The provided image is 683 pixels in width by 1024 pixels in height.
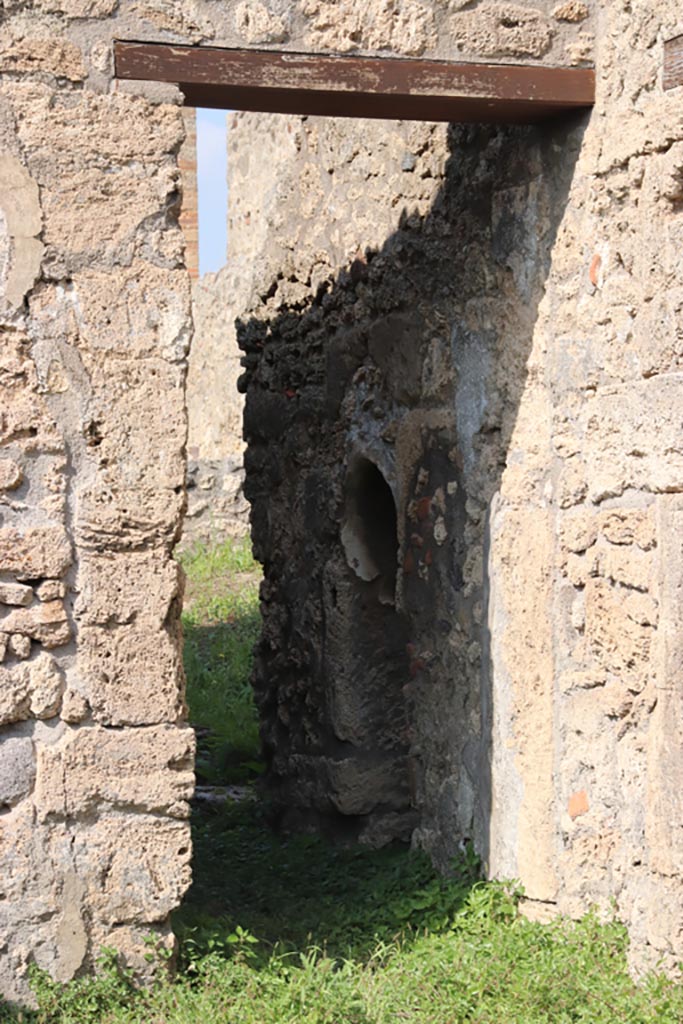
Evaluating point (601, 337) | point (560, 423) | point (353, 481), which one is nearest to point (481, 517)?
point (560, 423)

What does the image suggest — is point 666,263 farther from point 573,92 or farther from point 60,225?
point 60,225

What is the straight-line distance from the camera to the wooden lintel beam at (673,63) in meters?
4.02

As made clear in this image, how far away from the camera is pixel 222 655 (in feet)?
30.8

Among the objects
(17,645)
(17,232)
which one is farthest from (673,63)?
(17,645)

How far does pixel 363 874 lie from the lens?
6031 mm

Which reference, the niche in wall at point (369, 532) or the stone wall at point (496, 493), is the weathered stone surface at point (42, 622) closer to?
the stone wall at point (496, 493)

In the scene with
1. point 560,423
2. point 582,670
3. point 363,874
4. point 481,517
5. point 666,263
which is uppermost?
point 666,263

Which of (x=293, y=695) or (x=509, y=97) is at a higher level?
(x=509, y=97)

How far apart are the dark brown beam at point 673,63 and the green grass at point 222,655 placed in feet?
16.2

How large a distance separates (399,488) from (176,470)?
2.01 metres

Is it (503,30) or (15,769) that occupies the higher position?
(503,30)

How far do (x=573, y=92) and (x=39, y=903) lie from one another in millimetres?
3041

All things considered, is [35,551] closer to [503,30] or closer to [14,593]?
[14,593]

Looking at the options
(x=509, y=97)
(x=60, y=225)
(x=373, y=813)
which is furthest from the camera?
(x=373, y=813)
